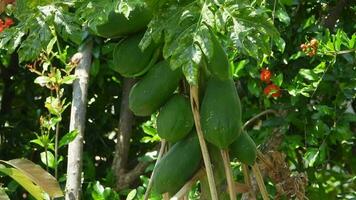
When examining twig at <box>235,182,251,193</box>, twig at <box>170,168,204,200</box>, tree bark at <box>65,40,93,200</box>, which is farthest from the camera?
tree bark at <box>65,40,93,200</box>

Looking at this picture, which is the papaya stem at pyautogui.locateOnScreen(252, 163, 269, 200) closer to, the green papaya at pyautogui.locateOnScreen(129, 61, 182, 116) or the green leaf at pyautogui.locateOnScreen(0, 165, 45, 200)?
the green papaya at pyautogui.locateOnScreen(129, 61, 182, 116)

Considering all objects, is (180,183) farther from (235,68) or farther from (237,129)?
(235,68)

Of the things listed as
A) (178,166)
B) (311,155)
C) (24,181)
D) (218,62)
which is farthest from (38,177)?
(311,155)

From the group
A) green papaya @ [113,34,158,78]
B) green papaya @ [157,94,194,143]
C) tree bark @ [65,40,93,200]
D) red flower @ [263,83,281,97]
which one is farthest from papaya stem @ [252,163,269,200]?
red flower @ [263,83,281,97]

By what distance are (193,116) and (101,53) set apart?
115 centimetres

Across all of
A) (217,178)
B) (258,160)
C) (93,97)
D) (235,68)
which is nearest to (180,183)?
(217,178)

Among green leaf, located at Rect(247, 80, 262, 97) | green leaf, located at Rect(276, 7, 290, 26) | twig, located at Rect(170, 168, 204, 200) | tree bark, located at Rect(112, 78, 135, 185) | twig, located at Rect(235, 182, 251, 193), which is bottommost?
tree bark, located at Rect(112, 78, 135, 185)

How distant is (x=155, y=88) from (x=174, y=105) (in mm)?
40

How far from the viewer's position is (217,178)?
115 centimetres

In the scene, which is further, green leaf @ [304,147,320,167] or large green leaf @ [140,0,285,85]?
green leaf @ [304,147,320,167]

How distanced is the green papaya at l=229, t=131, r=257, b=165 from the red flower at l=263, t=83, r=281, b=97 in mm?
870

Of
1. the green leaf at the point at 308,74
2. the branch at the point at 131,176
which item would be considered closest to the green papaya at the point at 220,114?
the green leaf at the point at 308,74

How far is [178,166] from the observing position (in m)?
1.12

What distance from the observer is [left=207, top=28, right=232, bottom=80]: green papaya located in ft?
3.49
